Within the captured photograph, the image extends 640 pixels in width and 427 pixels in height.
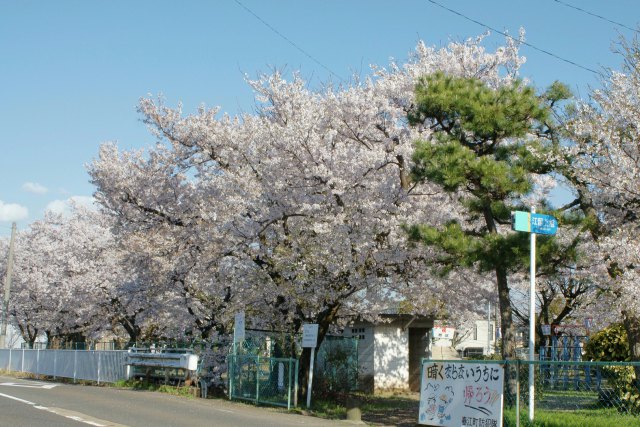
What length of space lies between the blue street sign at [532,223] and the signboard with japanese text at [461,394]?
7.77 ft

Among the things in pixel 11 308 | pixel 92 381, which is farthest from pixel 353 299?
pixel 11 308

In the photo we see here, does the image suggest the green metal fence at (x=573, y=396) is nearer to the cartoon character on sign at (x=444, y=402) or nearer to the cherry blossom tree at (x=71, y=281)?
the cartoon character on sign at (x=444, y=402)

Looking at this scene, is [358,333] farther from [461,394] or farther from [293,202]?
[461,394]

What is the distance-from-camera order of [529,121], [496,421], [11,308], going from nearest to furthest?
[496,421], [529,121], [11,308]

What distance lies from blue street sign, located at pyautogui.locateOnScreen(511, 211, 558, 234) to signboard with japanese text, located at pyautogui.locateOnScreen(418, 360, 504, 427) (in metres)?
2.37

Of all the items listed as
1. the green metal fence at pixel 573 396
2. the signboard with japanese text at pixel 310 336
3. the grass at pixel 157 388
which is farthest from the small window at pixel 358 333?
the green metal fence at pixel 573 396

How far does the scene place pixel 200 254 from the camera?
22062 millimetres

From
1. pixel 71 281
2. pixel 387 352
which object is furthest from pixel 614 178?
pixel 71 281

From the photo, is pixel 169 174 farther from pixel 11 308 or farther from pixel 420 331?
pixel 11 308

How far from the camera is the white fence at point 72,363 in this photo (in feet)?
88.1

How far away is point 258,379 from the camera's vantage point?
1978 cm

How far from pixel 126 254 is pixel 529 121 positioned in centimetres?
1434

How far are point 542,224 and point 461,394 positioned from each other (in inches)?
129

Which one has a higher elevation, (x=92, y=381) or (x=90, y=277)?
(x=90, y=277)
